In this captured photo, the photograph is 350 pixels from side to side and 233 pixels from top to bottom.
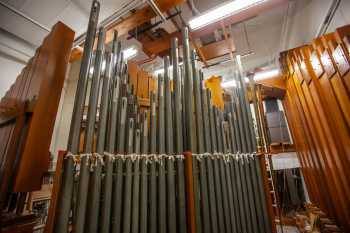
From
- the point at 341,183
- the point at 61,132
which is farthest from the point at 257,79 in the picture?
the point at 61,132

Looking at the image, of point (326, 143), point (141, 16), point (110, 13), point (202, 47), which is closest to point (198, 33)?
point (202, 47)

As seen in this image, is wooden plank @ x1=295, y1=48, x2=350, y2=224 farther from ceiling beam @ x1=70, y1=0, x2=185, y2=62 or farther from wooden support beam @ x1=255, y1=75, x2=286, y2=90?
ceiling beam @ x1=70, y1=0, x2=185, y2=62

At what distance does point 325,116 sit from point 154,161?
10.0 feet

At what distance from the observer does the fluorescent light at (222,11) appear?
2.63 meters

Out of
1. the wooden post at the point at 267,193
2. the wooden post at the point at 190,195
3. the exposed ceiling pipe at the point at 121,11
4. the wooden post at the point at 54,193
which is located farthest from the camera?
the exposed ceiling pipe at the point at 121,11

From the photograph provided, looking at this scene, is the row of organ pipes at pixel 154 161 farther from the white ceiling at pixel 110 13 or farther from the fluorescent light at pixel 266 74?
the fluorescent light at pixel 266 74

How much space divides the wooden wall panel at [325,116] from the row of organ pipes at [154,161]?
5.11 feet

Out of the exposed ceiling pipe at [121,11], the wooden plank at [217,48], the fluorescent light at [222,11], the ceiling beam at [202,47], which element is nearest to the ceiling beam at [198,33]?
the ceiling beam at [202,47]

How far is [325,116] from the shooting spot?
3.05 metres

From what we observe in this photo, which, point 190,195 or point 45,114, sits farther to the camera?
point 45,114

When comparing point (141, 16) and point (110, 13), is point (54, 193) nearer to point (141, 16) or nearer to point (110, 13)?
point (141, 16)

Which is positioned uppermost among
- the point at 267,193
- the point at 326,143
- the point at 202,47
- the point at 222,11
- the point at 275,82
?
the point at 202,47

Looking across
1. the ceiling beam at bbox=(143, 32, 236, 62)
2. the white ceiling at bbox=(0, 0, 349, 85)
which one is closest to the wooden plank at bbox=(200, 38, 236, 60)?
the ceiling beam at bbox=(143, 32, 236, 62)

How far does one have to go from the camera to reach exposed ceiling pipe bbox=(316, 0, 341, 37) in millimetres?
3549
